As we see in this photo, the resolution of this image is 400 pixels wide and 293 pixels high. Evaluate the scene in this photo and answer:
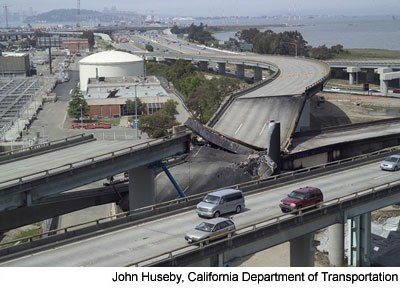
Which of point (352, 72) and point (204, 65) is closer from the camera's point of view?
point (352, 72)

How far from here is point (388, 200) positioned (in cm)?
2894

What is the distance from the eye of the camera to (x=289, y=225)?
2342 centimetres

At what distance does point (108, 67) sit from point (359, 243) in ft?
315

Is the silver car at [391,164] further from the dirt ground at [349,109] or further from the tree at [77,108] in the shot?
the tree at [77,108]

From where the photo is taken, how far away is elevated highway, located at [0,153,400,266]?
20.0 metres

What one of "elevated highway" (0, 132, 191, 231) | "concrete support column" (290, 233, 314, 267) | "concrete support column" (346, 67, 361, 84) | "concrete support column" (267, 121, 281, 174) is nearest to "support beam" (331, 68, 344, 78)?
"concrete support column" (346, 67, 361, 84)

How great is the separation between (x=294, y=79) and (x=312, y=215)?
56993mm

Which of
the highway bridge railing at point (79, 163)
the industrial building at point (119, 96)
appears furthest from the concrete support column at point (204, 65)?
the highway bridge railing at point (79, 163)

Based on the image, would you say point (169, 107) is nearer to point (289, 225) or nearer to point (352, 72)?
point (352, 72)

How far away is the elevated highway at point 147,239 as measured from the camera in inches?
789

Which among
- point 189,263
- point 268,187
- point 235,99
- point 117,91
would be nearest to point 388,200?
point 268,187

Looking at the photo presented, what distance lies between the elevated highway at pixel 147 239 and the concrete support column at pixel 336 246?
5892mm

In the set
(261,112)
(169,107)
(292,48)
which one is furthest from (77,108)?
(292,48)

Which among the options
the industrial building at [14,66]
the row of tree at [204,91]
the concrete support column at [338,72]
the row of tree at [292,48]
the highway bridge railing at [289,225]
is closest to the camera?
the highway bridge railing at [289,225]
